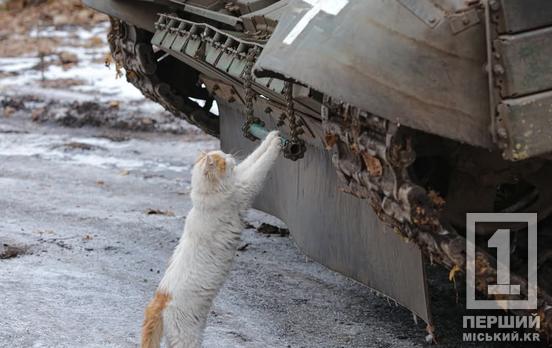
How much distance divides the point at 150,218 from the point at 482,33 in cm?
419

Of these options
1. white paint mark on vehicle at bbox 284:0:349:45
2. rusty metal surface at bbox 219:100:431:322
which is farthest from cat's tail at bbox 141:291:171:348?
white paint mark on vehicle at bbox 284:0:349:45

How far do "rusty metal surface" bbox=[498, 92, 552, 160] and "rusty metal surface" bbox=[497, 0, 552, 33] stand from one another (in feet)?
0.70

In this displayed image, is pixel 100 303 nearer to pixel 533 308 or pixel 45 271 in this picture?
pixel 45 271

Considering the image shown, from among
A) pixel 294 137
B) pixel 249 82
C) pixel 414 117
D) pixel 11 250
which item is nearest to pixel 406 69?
pixel 414 117

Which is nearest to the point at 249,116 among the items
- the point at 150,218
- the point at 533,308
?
the point at 533,308

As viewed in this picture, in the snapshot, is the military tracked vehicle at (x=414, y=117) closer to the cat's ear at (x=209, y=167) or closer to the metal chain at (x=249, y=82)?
the metal chain at (x=249, y=82)

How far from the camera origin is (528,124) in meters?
3.42

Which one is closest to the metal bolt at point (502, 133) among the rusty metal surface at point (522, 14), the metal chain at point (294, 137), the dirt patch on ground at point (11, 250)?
the rusty metal surface at point (522, 14)

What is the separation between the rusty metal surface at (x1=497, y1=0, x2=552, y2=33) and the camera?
3.42 m

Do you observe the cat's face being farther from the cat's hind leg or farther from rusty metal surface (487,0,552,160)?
rusty metal surface (487,0,552,160)

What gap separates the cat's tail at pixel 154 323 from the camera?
170 inches

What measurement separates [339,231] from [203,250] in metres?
Answer: 0.96

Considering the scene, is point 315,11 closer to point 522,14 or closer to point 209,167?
point 522,14

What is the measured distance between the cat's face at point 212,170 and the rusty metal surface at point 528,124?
63.4 inches
